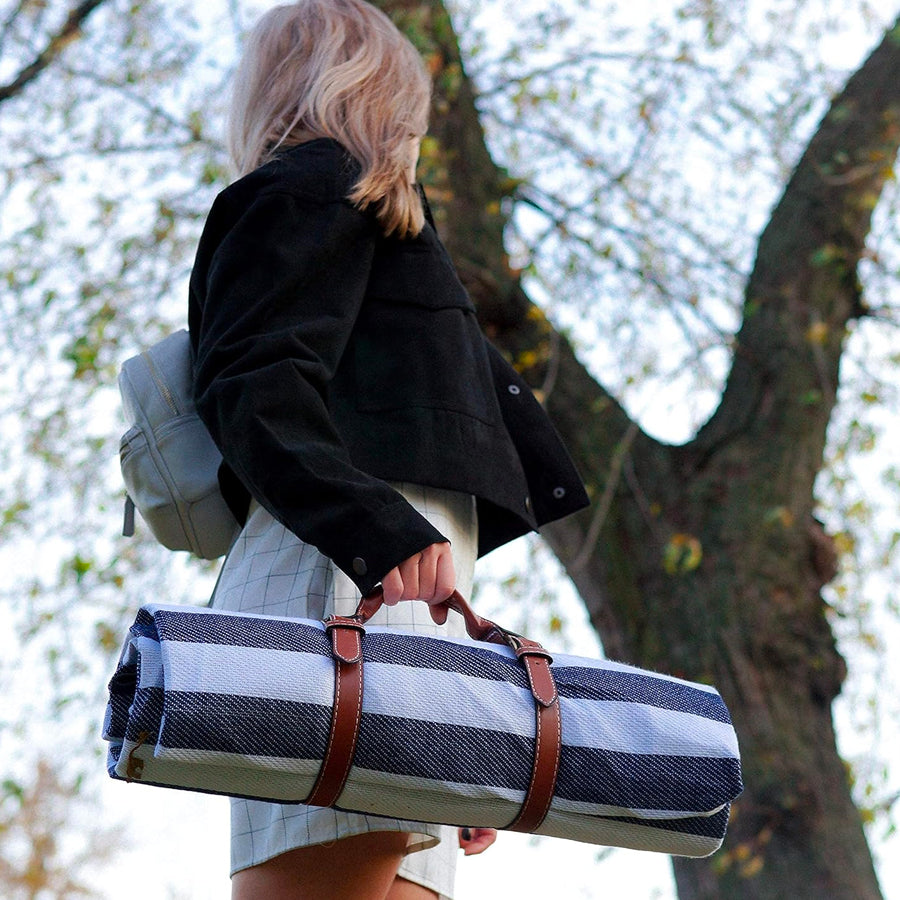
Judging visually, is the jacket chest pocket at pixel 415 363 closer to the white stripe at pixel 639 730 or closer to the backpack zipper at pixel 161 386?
the backpack zipper at pixel 161 386

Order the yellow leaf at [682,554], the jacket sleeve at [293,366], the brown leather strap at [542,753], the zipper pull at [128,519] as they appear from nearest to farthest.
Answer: the brown leather strap at [542,753] → the jacket sleeve at [293,366] → the zipper pull at [128,519] → the yellow leaf at [682,554]

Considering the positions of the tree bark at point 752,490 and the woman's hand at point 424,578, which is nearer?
the woman's hand at point 424,578

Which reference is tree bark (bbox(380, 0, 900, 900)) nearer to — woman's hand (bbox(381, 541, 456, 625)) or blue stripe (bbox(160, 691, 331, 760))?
woman's hand (bbox(381, 541, 456, 625))

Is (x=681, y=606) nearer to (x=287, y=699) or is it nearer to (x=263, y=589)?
(x=263, y=589)

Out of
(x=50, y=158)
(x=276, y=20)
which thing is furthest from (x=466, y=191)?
(x=276, y=20)

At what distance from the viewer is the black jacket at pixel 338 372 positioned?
161 centimetres

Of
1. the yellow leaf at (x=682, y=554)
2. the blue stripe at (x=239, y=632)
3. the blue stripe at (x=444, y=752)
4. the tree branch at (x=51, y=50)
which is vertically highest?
the tree branch at (x=51, y=50)

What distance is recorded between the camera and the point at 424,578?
5.33 feet

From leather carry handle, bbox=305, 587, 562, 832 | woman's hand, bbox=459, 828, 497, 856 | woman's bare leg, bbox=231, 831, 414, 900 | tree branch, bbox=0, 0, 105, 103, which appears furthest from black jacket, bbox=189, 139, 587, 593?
tree branch, bbox=0, 0, 105, 103

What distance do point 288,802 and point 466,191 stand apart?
12.2 feet

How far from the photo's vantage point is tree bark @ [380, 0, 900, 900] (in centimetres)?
385

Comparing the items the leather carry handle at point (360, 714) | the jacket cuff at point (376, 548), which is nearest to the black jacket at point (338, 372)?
the jacket cuff at point (376, 548)

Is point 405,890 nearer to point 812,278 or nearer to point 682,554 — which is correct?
point 682,554

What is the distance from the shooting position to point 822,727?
3.99m
